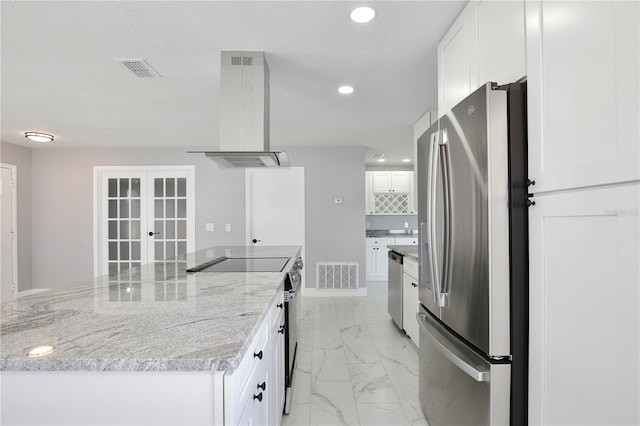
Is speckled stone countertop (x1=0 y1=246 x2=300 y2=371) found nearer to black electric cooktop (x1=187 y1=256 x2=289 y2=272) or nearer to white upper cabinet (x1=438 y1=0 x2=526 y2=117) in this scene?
black electric cooktop (x1=187 y1=256 x2=289 y2=272)

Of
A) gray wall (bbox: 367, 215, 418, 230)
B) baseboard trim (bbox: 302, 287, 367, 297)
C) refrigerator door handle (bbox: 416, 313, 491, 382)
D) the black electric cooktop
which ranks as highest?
gray wall (bbox: 367, 215, 418, 230)

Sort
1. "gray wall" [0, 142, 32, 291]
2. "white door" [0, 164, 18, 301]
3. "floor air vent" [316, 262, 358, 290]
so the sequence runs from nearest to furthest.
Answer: "white door" [0, 164, 18, 301] → "gray wall" [0, 142, 32, 291] → "floor air vent" [316, 262, 358, 290]

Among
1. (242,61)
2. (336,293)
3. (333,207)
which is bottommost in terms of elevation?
(336,293)

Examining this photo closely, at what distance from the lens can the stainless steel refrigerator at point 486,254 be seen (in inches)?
48.8

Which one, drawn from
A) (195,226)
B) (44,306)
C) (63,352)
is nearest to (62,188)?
(195,226)

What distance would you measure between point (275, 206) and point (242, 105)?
3.26 meters

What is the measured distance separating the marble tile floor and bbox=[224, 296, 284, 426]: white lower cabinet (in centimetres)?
50

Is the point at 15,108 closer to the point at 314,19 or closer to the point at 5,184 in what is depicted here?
the point at 5,184

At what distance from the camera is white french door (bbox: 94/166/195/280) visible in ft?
18.3

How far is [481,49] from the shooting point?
156cm

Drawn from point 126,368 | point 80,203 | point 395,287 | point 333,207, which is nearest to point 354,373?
point 395,287

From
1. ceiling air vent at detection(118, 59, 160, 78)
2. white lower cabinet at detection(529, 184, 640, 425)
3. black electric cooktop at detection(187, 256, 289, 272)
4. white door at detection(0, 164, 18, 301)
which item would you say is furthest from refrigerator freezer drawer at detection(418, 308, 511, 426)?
white door at detection(0, 164, 18, 301)

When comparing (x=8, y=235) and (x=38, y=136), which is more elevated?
(x=38, y=136)

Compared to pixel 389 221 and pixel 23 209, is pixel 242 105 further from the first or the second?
pixel 389 221
